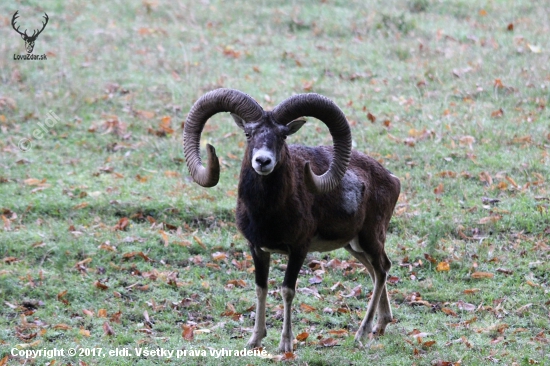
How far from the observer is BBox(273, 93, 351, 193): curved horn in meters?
8.09

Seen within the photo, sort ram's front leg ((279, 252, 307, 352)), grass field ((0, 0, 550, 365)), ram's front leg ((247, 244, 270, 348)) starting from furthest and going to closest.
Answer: grass field ((0, 0, 550, 365)), ram's front leg ((247, 244, 270, 348)), ram's front leg ((279, 252, 307, 352))

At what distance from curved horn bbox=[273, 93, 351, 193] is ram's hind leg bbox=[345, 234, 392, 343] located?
1.12m

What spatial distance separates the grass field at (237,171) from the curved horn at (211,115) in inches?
73.5

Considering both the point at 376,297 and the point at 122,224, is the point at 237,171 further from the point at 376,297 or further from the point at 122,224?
the point at 376,297

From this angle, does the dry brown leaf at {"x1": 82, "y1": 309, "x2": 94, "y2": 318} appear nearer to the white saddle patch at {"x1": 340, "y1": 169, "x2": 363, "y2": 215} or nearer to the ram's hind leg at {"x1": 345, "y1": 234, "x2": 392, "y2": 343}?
the ram's hind leg at {"x1": 345, "y1": 234, "x2": 392, "y2": 343}

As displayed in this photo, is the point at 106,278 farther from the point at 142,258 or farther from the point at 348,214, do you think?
the point at 348,214

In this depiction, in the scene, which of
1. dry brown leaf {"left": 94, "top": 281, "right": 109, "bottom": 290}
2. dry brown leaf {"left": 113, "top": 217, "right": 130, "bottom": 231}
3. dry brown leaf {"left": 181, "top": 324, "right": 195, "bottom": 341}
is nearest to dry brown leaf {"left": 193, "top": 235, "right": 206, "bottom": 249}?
dry brown leaf {"left": 113, "top": 217, "right": 130, "bottom": 231}

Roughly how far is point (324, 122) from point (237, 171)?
5.45m

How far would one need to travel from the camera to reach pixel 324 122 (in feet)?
27.0

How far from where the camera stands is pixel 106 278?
10.4 meters

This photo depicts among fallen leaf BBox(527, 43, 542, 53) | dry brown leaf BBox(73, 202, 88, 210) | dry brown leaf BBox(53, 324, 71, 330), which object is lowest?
dry brown leaf BBox(53, 324, 71, 330)

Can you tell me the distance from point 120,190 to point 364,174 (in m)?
5.03

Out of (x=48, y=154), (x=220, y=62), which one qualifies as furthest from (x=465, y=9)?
(x=48, y=154)

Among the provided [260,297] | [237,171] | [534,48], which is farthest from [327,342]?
[534,48]
